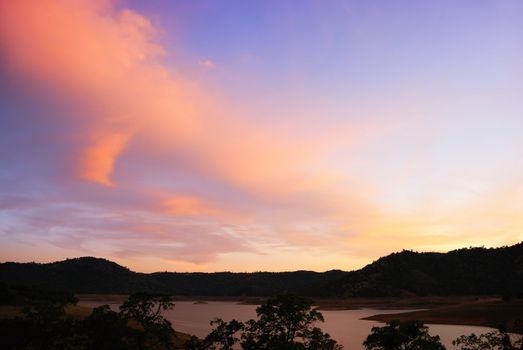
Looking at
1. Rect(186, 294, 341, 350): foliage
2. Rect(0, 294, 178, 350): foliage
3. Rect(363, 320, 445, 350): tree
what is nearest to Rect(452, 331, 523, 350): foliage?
Rect(363, 320, 445, 350): tree

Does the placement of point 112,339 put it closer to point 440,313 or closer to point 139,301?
point 139,301

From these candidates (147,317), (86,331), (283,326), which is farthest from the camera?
(147,317)

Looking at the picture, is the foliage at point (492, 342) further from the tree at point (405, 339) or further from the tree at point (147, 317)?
the tree at point (147, 317)

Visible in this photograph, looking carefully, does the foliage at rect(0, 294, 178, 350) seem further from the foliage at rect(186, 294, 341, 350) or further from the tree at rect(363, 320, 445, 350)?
the tree at rect(363, 320, 445, 350)

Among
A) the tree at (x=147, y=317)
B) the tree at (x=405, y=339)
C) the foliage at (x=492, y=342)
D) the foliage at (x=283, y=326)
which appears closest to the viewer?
the foliage at (x=283, y=326)

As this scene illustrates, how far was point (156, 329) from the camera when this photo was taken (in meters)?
38.9

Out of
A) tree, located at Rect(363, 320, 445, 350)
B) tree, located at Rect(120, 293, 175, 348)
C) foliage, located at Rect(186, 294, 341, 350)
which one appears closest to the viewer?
foliage, located at Rect(186, 294, 341, 350)

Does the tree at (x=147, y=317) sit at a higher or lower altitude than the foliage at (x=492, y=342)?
higher

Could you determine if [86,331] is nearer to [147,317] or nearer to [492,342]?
[147,317]

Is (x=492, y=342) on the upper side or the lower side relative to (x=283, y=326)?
lower

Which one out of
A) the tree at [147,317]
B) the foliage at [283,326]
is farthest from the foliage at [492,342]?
the tree at [147,317]

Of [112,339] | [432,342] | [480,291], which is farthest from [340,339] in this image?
[480,291]


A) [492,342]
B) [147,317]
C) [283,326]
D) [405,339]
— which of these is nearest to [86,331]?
[147,317]

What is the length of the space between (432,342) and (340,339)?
4305 cm
